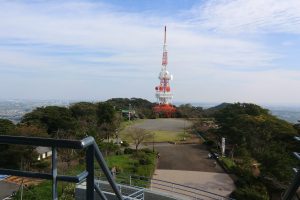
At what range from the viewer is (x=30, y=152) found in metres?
22.0

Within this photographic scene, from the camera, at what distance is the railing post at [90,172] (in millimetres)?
1790

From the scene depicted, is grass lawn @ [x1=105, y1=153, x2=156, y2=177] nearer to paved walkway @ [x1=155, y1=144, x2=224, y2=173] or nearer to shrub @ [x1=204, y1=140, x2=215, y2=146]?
paved walkway @ [x1=155, y1=144, x2=224, y2=173]

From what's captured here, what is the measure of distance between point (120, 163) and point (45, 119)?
36.8 ft

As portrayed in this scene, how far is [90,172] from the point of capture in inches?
71.6

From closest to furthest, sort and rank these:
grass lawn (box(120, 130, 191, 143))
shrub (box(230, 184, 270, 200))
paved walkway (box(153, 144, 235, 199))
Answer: shrub (box(230, 184, 270, 200)), paved walkway (box(153, 144, 235, 199)), grass lawn (box(120, 130, 191, 143))

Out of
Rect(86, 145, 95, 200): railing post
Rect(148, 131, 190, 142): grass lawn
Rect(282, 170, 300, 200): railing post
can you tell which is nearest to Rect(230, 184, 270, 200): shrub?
Rect(282, 170, 300, 200): railing post

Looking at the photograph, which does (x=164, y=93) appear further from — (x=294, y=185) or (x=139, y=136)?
(x=294, y=185)

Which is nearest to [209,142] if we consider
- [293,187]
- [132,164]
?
[132,164]

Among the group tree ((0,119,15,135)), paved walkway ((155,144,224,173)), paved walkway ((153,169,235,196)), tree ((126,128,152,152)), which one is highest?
tree ((0,119,15,135))

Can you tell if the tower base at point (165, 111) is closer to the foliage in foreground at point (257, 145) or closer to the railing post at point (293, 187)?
the foliage in foreground at point (257, 145)

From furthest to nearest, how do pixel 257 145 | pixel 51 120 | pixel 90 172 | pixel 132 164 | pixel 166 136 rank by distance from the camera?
pixel 166 136 < pixel 51 120 < pixel 257 145 < pixel 132 164 < pixel 90 172

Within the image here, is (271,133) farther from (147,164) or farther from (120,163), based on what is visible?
(120,163)

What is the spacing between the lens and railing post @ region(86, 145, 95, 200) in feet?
5.87

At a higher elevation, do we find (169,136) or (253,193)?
(169,136)
